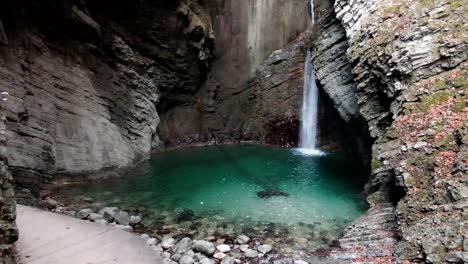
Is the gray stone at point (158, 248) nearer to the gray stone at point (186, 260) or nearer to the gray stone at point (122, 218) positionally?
the gray stone at point (186, 260)

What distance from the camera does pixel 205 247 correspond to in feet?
30.3

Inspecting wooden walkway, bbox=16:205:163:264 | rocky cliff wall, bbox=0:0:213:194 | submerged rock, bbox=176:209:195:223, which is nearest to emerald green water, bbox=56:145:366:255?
submerged rock, bbox=176:209:195:223

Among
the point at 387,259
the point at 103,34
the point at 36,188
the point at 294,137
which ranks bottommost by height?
the point at 387,259

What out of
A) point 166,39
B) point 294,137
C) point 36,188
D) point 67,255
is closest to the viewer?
point 67,255

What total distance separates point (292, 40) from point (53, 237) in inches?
900

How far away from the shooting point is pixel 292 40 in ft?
88.7

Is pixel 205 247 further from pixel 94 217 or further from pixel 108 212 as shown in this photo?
pixel 94 217

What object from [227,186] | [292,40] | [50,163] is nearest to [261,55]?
[292,40]

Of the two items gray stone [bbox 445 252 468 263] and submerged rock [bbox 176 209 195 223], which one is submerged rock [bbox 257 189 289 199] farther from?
gray stone [bbox 445 252 468 263]

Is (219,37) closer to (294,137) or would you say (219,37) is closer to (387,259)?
(294,137)

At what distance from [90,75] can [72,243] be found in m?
11.8

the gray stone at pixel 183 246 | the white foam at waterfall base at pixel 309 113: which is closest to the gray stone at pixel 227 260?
the gray stone at pixel 183 246

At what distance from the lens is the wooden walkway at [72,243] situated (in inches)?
287

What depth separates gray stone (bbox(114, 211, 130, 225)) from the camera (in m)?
10.8
